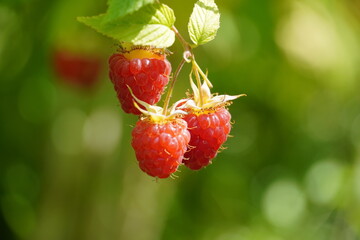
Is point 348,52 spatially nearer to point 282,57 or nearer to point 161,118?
point 282,57

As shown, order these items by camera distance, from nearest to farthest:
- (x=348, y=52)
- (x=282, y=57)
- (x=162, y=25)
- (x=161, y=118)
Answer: (x=162, y=25), (x=161, y=118), (x=348, y=52), (x=282, y=57)

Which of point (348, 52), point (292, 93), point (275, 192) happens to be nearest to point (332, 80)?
point (348, 52)

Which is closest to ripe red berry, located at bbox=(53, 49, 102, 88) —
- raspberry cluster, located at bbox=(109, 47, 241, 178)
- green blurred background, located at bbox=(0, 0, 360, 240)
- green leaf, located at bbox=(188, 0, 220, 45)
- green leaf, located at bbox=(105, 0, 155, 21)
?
green blurred background, located at bbox=(0, 0, 360, 240)

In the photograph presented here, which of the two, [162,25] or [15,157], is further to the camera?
[15,157]

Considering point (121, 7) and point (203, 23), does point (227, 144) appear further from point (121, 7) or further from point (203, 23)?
point (121, 7)

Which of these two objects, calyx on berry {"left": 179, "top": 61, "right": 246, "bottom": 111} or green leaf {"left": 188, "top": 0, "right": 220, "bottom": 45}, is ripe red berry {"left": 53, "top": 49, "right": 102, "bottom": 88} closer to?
calyx on berry {"left": 179, "top": 61, "right": 246, "bottom": 111}

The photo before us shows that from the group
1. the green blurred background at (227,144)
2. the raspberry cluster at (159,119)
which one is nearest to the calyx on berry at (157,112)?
the raspberry cluster at (159,119)
